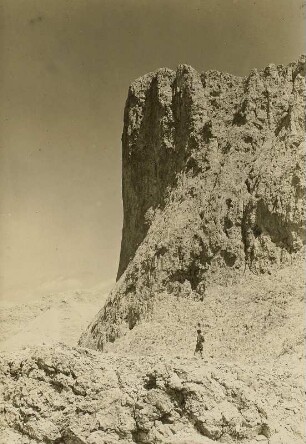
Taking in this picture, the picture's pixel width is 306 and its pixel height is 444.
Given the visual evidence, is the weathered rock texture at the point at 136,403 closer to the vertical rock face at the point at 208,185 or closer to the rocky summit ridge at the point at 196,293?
the rocky summit ridge at the point at 196,293

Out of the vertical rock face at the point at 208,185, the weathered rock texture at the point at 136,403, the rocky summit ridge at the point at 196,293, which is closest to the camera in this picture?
the weathered rock texture at the point at 136,403

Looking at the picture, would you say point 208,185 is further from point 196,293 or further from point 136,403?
point 136,403

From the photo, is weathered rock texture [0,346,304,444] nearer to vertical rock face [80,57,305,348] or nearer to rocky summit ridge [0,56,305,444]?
rocky summit ridge [0,56,305,444]

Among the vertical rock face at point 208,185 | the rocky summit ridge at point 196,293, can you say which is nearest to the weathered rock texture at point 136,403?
the rocky summit ridge at point 196,293

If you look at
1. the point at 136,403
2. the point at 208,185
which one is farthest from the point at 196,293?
the point at 136,403

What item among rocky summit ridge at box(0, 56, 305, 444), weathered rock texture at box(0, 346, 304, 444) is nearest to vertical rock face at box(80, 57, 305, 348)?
rocky summit ridge at box(0, 56, 305, 444)
